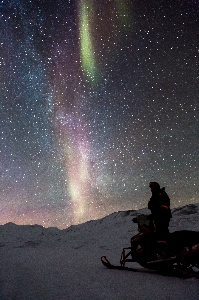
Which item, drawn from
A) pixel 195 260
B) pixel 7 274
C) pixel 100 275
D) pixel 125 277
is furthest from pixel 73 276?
pixel 195 260

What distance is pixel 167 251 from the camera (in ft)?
20.4

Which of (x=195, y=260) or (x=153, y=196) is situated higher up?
(x=153, y=196)

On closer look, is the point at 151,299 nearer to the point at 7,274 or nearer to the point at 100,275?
the point at 100,275

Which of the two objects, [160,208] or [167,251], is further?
[160,208]

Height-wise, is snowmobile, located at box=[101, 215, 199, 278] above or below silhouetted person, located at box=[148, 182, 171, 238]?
below

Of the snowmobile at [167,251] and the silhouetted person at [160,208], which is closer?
the snowmobile at [167,251]

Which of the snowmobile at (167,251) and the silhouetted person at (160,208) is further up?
the silhouetted person at (160,208)

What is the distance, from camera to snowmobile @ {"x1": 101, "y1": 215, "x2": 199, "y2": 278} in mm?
5742

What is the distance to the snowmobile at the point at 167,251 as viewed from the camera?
574cm

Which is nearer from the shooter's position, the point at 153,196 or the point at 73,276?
the point at 73,276

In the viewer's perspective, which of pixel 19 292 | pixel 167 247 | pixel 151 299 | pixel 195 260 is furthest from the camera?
pixel 167 247

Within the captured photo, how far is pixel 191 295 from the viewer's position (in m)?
4.47

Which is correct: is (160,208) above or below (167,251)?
above

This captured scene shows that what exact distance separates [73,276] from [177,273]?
212cm
